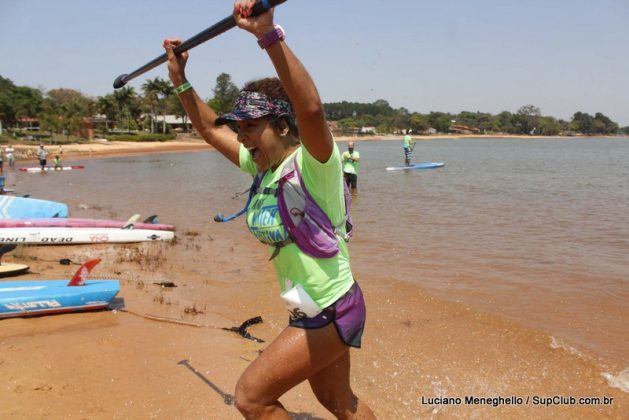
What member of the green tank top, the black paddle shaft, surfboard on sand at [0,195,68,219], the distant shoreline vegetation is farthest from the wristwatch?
the distant shoreline vegetation

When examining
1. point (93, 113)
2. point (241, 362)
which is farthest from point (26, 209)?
point (93, 113)

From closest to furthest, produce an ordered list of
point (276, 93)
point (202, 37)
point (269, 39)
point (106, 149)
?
point (269, 39)
point (276, 93)
point (202, 37)
point (106, 149)

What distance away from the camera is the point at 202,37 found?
9.90ft

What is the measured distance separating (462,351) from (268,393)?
391 cm

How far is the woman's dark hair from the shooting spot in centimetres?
272

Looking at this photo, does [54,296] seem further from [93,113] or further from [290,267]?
Result: [93,113]

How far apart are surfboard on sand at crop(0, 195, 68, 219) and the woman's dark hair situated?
11669 mm

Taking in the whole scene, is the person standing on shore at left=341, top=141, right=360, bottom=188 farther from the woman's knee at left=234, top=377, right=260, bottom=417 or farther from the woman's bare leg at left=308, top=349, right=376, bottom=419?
the woman's knee at left=234, top=377, right=260, bottom=417

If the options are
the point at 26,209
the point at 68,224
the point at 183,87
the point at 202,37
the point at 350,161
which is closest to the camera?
the point at 202,37

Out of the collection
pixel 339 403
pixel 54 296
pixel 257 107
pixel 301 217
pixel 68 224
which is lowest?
pixel 68 224

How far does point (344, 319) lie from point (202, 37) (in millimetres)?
1820

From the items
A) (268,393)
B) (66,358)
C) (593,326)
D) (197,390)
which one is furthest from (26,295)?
(593,326)

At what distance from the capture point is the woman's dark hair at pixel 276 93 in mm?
2719

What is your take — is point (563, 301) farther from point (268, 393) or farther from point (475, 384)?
point (268, 393)
